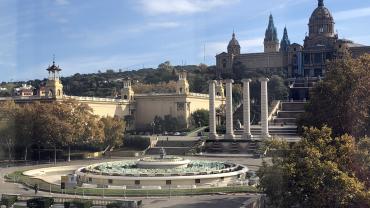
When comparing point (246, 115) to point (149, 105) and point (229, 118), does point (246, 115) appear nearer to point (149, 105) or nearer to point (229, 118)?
point (229, 118)

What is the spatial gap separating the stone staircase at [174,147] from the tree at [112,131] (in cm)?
311

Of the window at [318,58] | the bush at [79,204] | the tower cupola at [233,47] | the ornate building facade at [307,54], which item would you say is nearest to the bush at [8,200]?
the bush at [79,204]

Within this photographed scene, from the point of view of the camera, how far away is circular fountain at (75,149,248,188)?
1200 inches

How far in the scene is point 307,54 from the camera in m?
117

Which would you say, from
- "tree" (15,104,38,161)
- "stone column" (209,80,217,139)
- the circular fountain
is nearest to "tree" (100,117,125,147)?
"tree" (15,104,38,161)

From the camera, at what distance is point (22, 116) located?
46.5m

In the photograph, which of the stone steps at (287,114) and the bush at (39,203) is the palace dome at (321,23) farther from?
the bush at (39,203)

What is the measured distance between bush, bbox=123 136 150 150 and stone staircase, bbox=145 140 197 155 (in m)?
0.97

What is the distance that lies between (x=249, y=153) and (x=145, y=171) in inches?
719

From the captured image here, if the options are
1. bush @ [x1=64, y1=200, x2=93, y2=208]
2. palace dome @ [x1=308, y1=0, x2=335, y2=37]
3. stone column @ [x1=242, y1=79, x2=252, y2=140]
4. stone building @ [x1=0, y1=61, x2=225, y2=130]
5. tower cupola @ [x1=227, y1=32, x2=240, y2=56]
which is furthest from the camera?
tower cupola @ [x1=227, y1=32, x2=240, y2=56]

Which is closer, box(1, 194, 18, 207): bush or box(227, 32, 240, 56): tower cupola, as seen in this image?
box(1, 194, 18, 207): bush

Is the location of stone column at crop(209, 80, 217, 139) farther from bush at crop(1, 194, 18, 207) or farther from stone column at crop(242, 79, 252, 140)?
bush at crop(1, 194, 18, 207)

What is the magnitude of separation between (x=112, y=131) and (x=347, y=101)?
2442cm

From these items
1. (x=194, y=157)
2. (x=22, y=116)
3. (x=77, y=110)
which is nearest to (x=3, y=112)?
(x=22, y=116)
